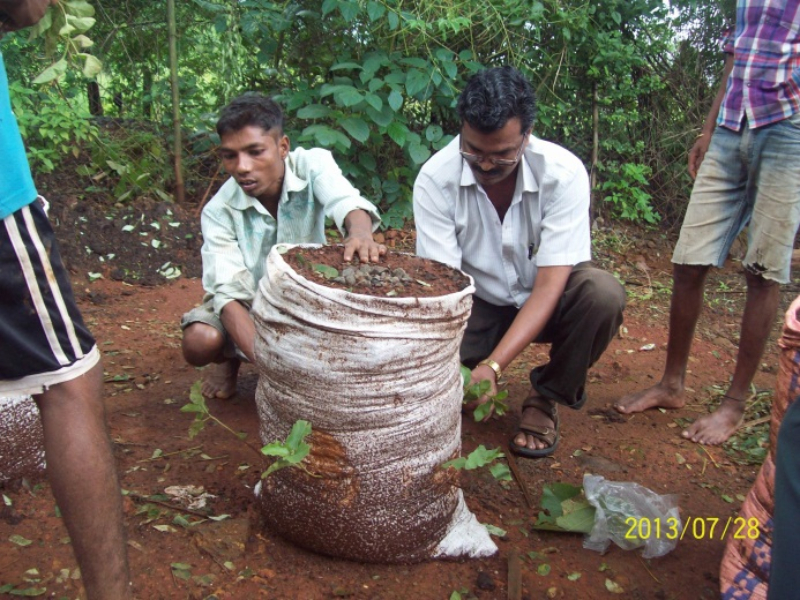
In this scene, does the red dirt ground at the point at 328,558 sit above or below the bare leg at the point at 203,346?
below

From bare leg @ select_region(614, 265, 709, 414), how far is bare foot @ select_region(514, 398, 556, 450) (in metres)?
0.49

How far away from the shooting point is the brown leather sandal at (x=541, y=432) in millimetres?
2615

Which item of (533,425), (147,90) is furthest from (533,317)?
(147,90)

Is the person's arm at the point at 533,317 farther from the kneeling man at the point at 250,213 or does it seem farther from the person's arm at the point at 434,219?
the kneeling man at the point at 250,213

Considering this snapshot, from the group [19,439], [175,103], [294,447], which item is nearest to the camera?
[294,447]

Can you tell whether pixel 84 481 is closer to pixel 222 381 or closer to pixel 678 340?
pixel 222 381

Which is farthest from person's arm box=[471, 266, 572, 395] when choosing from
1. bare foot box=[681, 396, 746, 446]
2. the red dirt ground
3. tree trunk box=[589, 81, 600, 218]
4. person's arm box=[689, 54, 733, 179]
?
tree trunk box=[589, 81, 600, 218]

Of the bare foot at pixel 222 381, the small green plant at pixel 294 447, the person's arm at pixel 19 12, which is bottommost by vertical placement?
the bare foot at pixel 222 381

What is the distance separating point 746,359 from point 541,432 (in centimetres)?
A: 86

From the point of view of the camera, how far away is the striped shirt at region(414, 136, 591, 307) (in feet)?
8.17

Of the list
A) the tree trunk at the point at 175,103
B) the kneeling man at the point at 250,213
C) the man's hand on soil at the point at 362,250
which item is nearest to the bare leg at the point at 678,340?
the kneeling man at the point at 250,213

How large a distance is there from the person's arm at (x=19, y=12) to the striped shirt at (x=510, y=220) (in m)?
1.41

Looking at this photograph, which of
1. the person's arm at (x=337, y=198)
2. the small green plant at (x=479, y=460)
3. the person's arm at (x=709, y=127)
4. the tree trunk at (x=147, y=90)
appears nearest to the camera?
the small green plant at (x=479, y=460)

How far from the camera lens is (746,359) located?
274 centimetres
